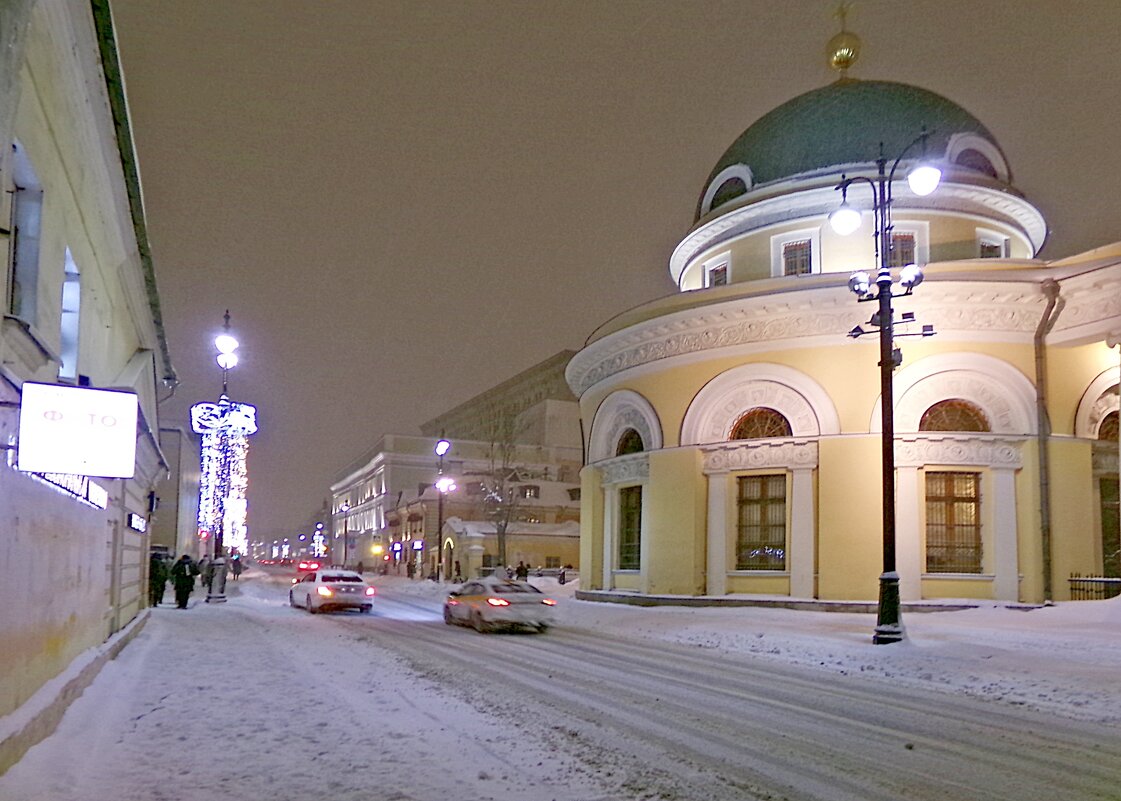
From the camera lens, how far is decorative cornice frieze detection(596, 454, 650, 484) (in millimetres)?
28438

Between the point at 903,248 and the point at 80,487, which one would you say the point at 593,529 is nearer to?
the point at 903,248

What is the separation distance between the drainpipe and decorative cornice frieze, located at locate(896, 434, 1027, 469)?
0.50 metres

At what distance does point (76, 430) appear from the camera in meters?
7.76

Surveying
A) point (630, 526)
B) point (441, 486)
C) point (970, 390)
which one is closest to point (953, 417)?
point (970, 390)

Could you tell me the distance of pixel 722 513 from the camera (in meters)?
26.2

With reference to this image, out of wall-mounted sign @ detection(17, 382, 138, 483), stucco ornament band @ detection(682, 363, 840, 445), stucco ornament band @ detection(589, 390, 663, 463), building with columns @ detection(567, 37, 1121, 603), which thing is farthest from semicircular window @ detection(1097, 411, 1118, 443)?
wall-mounted sign @ detection(17, 382, 138, 483)

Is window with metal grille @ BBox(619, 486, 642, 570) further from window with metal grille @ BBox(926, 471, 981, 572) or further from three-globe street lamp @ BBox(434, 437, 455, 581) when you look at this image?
three-globe street lamp @ BBox(434, 437, 455, 581)

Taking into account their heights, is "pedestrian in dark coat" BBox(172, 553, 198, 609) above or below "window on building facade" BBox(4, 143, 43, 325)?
below

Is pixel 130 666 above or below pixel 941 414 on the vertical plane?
below

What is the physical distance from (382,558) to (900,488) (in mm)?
74810

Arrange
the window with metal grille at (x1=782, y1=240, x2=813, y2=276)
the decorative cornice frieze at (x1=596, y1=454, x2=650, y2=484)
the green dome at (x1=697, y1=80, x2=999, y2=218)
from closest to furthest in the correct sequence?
1. the decorative cornice frieze at (x1=596, y1=454, x2=650, y2=484)
2. the window with metal grille at (x1=782, y1=240, x2=813, y2=276)
3. the green dome at (x1=697, y1=80, x2=999, y2=218)

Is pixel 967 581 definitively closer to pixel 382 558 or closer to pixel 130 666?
pixel 130 666

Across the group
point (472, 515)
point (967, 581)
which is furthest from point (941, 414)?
point (472, 515)

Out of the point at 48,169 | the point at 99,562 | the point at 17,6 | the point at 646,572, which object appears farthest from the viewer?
the point at 646,572
